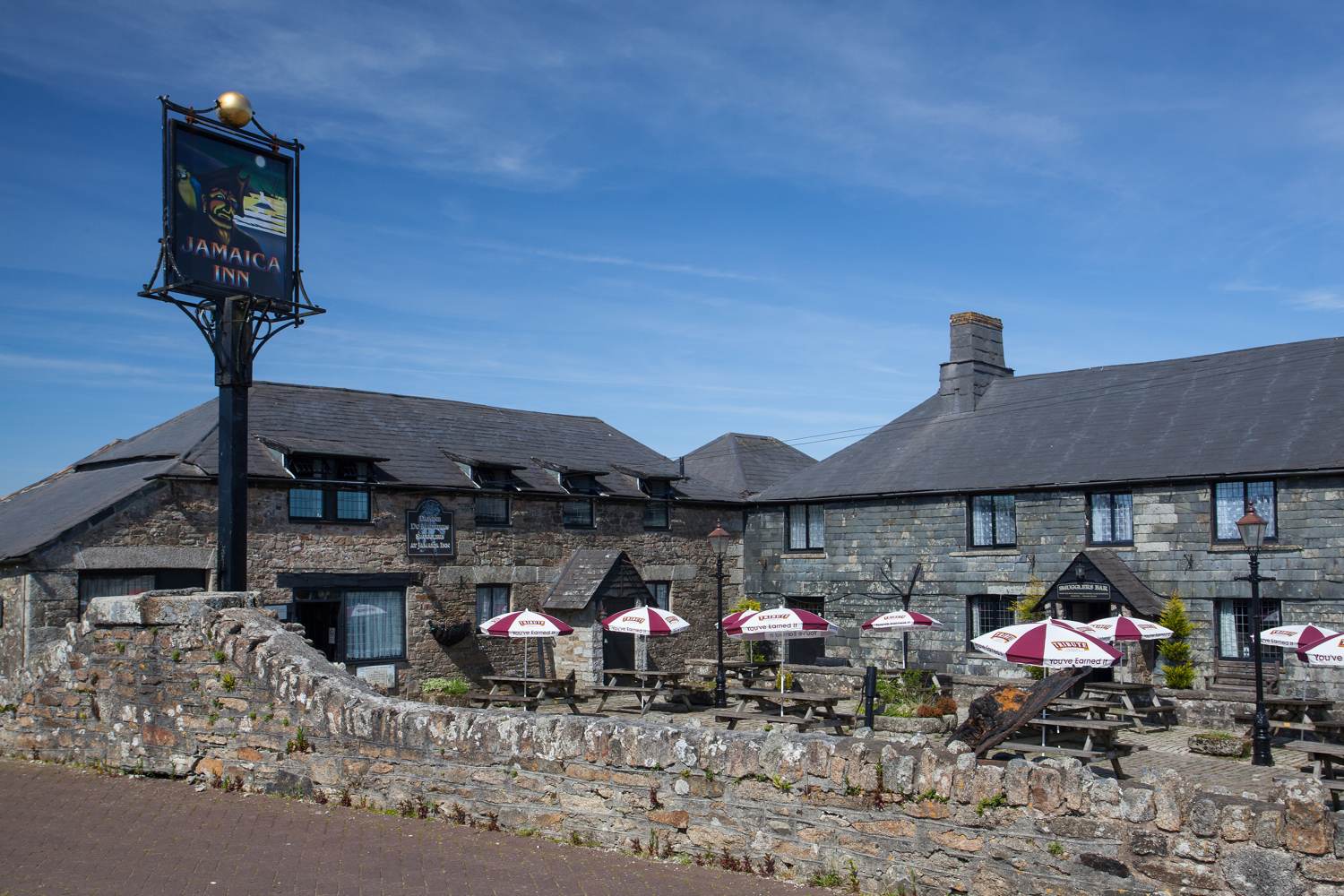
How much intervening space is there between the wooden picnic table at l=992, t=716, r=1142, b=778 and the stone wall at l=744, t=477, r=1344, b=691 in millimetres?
6821

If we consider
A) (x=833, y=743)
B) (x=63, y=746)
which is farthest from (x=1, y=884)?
(x=833, y=743)

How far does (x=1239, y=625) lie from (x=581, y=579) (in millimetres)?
13334

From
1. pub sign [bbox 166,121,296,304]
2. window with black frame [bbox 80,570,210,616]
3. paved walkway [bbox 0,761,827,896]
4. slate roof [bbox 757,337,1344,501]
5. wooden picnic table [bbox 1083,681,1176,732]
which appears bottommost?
wooden picnic table [bbox 1083,681,1176,732]

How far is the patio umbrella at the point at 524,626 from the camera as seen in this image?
21234 mm

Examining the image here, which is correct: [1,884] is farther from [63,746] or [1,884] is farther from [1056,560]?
[1056,560]

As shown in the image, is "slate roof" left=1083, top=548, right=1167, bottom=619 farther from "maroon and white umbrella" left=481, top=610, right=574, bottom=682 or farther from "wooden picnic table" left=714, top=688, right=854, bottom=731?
"maroon and white umbrella" left=481, top=610, right=574, bottom=682

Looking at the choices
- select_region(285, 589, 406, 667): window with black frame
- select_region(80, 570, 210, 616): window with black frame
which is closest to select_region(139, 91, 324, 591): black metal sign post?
select_region(80, 570, 210, 616): window with black frame

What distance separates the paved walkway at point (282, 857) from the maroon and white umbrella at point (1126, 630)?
1409 cm

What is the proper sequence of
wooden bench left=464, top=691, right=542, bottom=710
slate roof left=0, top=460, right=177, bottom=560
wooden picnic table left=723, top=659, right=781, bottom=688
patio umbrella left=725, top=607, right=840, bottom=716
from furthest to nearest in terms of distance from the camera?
1. wooden picnic table left=723, top=659, right=781, bottom=688
2. patio umbrella left=725, top=607, right=840, bottom=716
3. wooden bench left=464, top=691, right=542, bottom=710
4. slate roof left=0, top=460, right=177, bottom=560

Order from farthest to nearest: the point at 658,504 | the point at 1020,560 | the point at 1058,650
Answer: the point at 658,504 < the point at 1020,560 < the point at 1058,650

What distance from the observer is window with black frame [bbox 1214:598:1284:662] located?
72.6 feet

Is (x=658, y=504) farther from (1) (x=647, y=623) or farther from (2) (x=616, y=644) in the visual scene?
(1) (x=647, y=623)

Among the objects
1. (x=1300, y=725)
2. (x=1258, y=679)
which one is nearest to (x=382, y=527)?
(x=1258, y=679)

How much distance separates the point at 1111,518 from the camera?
24.2 m
